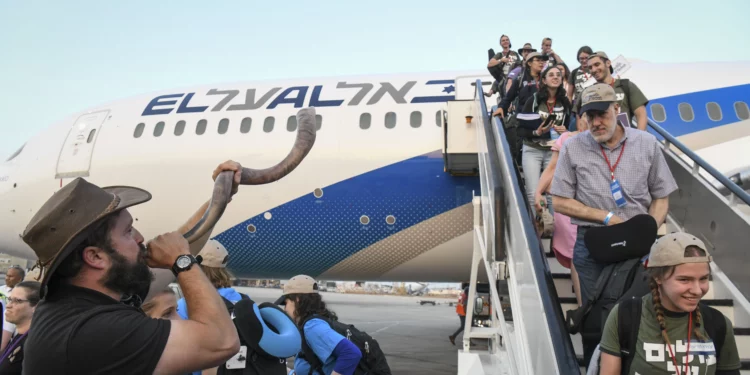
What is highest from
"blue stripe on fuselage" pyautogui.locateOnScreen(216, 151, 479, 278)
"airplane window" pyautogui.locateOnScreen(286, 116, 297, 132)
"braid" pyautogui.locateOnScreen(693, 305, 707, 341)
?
"airplane window" pyautogui.locateOnScreen(286, 116, 297, 132)

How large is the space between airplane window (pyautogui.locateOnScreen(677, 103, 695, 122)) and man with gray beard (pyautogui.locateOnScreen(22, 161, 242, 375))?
27.9ft

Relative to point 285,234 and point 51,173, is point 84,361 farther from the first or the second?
point 51,173

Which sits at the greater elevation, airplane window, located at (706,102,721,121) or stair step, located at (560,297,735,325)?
airplane window, located at (706,102,721,121)

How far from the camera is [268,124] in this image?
31.7 feet

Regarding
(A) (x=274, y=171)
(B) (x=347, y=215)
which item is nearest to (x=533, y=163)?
(A) (x=274, y=171)

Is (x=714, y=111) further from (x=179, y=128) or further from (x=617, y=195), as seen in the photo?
(x=179, y=128)

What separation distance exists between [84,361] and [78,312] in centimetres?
14

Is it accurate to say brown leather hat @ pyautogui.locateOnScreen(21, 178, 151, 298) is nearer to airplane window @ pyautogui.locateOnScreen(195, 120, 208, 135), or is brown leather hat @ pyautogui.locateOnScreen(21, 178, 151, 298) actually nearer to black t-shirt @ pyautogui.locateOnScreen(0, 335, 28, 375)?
black t-shirt @ pyautogui.locateOnScreen(0, 335, 28, 375)

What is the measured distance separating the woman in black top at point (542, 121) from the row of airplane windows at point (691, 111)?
13.9 ft

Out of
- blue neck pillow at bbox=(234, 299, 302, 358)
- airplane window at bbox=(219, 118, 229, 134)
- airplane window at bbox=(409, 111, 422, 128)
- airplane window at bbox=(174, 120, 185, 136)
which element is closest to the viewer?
blue neck pillow at bbox=(234, 299, 302, 358)

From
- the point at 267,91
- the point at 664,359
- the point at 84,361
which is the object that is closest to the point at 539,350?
the point at 664,359

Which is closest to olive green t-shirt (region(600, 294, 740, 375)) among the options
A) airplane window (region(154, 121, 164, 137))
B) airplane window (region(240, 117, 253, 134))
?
airplane window (region(240, 117, 253, 134))

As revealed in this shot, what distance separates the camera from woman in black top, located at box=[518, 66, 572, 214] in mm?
5000

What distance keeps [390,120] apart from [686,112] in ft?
14.0
